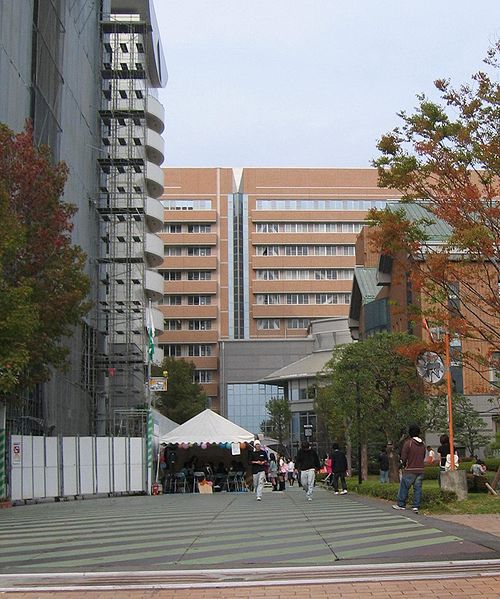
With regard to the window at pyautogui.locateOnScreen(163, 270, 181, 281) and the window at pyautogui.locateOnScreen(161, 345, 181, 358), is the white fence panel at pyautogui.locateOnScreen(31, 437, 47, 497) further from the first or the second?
the window at pyautogui.locateOnScreen(163, 270, 181, 281)

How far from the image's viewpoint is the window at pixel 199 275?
344 feet

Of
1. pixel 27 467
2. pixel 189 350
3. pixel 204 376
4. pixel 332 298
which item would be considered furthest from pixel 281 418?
pixel 27 467

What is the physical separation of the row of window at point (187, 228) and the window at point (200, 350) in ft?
44.5

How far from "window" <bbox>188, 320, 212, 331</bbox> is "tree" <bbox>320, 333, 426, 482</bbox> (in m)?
65.1

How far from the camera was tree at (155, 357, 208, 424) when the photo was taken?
7425 centimetres

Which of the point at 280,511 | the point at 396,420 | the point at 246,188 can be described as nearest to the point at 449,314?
the point at 280,511

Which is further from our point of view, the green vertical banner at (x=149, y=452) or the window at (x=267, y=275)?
the window at (x=267, y=275)

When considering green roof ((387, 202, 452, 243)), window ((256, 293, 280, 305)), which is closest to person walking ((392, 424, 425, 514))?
green roof ((387, 202, 452, 243))

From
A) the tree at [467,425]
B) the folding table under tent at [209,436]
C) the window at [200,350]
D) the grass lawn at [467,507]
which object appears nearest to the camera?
the grass lawn at [467,507]

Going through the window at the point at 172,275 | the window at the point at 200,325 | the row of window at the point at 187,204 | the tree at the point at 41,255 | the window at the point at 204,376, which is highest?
the row of window at the point at 187,204

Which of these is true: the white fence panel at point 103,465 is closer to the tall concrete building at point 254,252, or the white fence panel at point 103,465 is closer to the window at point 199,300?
the tall concrete building at point 254,252

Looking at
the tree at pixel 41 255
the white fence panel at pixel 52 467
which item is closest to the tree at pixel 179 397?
the white fence panel at pixel 52 467

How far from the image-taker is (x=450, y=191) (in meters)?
20.4

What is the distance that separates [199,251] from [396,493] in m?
84.9
